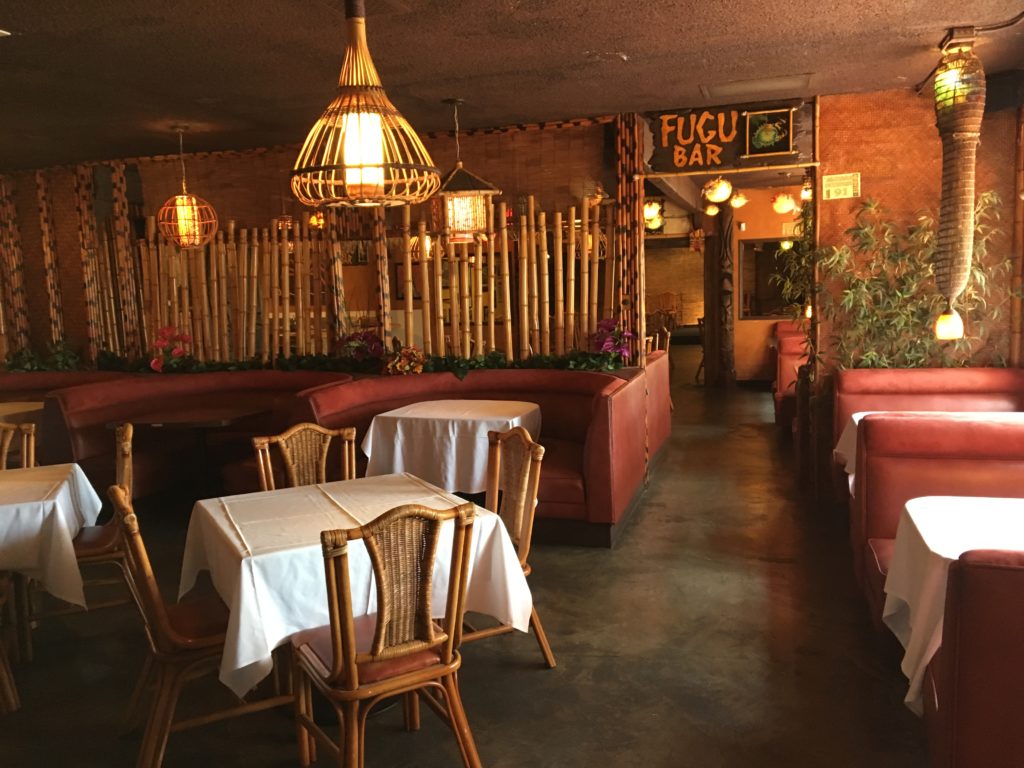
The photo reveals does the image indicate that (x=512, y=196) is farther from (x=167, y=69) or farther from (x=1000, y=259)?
(x=1000, y=259)

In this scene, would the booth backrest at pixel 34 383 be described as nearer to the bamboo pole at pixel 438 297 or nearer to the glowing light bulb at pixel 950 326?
the bamboo pole at pixel 438 297

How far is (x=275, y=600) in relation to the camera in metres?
2.48

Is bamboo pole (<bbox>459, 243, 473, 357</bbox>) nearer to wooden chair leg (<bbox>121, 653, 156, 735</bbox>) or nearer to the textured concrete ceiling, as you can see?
the textured concrete ceiling

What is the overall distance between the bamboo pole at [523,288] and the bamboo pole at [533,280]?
0.10ft

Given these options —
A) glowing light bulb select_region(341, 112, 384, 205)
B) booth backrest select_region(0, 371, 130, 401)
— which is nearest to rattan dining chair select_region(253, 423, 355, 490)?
glowing light bulb select_region(341, 112, 384, 205)

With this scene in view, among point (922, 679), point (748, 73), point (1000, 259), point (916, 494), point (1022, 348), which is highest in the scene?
point (748, 73)

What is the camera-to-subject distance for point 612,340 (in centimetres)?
621

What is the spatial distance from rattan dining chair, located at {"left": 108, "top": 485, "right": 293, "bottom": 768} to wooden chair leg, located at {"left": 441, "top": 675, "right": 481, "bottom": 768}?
2.37 ft

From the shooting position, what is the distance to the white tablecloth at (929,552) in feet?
7.89

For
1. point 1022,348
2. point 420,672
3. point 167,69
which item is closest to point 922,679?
point 420,672

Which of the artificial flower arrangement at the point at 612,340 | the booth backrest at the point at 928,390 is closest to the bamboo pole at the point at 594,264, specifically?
the artificial flower arrangement at the point at 612,340

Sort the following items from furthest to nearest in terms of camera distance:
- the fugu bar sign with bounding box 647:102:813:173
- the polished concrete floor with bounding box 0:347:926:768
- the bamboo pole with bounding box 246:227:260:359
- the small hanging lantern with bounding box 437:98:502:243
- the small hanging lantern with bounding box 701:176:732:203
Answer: the small hanging lantern with bounding box 701:176:732:203 → the bamboo pole with bounding box 246:227:260:359 → the fugu bar sign with bounding box 647:102:813:173 → the small hanging lantern with bounding box 437:98:502:243 → the polished concrete floor with bounding box 0:347:926:768

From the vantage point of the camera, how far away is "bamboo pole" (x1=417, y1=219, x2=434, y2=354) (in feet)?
22.0

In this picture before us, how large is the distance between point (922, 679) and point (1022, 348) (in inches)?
153
